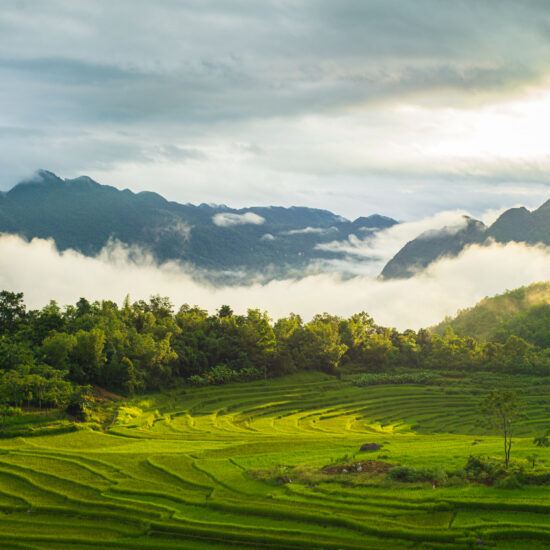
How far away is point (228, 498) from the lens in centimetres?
2589

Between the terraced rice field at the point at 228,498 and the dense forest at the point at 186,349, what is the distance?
1498 centimetres

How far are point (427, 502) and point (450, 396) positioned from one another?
52568 millimetres

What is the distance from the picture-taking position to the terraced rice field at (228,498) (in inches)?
842

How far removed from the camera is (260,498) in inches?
1011

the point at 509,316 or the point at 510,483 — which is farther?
the point at 509,316

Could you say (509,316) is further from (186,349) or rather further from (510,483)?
(510,483)

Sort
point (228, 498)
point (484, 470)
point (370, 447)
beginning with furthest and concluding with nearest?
point (370, 447) < point (484, 470) < point (228, 498)

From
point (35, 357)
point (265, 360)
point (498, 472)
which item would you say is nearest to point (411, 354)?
point (265, 360)

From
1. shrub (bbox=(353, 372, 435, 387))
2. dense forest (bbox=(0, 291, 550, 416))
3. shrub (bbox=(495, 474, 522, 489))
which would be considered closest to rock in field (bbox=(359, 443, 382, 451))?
shrub (bbox=(495, 474, 522, 489))

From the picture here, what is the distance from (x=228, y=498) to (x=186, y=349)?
53.2 m

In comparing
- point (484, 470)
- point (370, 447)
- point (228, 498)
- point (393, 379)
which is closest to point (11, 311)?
point (393, 379)

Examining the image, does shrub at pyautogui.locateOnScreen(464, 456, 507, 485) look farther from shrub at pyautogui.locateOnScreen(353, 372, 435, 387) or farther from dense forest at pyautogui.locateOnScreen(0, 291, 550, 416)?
shrub at pyautogui.locateOnScreen(353, 372, 435, 387)

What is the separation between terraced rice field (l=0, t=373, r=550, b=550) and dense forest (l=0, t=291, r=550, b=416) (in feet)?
49.1

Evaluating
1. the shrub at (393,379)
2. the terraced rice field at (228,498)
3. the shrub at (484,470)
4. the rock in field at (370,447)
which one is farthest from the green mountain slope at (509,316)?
the shrub at (484,470)
